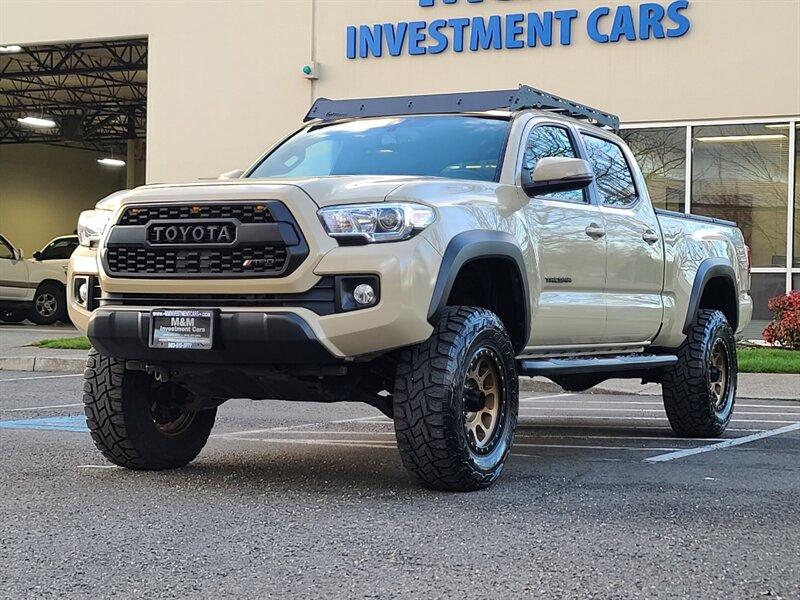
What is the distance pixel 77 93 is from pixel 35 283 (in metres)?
17.1

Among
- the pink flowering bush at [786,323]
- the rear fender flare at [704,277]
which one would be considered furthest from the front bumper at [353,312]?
the pink flowering bush at [786,323]

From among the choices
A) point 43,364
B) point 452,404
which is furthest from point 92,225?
point 43,364

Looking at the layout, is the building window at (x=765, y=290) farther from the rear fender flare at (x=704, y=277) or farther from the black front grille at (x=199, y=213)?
the black front grille at (x=199, y=213)

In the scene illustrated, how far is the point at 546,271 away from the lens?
6438 mm

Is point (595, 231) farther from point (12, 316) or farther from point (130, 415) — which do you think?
point (12, 316)

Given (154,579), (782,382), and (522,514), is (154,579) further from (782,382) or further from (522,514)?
(782,382)

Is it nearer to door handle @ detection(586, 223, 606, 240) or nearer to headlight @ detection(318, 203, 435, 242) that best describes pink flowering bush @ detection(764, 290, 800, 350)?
door handle @ detection(586, 223, 606, 240)

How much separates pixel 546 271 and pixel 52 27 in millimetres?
18696

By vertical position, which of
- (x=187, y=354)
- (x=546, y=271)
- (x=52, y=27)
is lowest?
(x=187, y=354)

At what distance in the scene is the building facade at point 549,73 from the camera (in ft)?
57.8

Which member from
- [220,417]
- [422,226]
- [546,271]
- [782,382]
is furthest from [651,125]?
[422,226]

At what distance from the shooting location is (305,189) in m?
5.46

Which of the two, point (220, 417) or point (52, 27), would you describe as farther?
point (52, 27)

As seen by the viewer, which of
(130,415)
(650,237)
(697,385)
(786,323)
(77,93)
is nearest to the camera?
(130,415)
